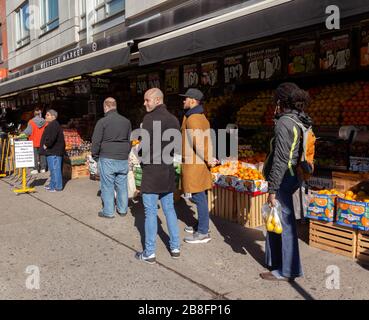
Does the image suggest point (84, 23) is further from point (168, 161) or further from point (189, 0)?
point (168, 161)

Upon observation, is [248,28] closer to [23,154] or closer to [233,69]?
[233,69]

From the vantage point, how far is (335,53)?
649cm

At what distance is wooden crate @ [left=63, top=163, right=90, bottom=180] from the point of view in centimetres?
1032

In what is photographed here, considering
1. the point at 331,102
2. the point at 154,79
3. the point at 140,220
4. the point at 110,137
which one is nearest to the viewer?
the point at 110,137

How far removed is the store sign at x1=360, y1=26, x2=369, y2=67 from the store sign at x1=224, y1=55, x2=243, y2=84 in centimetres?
251

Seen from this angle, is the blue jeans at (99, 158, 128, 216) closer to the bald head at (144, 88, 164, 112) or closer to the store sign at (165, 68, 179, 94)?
the bald head at (144, 88, 164, 112)

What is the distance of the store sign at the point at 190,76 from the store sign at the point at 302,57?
2518 mm

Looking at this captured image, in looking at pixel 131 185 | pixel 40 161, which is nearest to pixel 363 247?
pixel 131 185

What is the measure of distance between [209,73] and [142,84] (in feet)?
9.63

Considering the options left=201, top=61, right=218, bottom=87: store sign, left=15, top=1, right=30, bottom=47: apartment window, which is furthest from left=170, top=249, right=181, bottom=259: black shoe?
left=15, top=1, right=30, bottom=47: apartment window

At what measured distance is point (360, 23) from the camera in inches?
232

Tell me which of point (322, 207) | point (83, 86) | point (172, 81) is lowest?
point (322, 207)
